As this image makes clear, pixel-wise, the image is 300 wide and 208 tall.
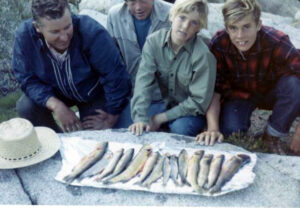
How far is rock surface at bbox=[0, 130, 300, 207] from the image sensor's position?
7.89 feet

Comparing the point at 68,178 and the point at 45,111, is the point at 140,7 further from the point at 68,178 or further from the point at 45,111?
the point at 68,178

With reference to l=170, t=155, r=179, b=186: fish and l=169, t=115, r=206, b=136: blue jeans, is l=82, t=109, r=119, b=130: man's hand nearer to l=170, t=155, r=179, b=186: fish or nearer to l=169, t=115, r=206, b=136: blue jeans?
l=169, t=115, r=206, b=136: blue jeans

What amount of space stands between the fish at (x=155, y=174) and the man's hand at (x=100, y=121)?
1269 mm

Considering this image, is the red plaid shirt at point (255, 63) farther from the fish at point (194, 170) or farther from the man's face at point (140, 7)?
the fish at point (194, 170)

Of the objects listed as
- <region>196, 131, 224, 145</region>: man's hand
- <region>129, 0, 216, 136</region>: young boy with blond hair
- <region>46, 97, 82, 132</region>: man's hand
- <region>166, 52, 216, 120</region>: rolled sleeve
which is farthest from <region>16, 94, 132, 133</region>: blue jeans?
<region>196, 131, 224, 145</region>: man's hand

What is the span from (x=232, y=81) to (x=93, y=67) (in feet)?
4.15

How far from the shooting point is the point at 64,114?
3682 millimetres

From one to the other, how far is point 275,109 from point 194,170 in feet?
4.59

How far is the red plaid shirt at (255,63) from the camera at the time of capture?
3.39 metres

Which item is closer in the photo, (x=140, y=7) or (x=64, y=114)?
(x=64, y=114)

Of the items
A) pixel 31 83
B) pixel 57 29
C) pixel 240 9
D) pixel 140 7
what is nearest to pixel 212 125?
pixel 240 9

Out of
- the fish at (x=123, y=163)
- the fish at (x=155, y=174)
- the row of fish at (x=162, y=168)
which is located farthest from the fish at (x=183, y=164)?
the fish at (x=123, y=163)

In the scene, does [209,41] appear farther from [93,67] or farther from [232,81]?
[93,67]

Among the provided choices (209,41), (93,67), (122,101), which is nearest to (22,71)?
(93,67)
